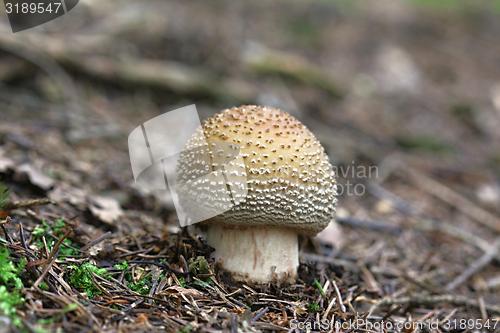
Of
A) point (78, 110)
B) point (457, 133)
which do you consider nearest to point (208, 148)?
point (78, 110)

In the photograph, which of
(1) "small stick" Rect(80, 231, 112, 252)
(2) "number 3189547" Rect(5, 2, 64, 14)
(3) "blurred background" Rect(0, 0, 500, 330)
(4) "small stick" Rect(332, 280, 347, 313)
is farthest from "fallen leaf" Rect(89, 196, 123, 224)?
(2) "number 3189547" Rect(5, 2, 64, 14)

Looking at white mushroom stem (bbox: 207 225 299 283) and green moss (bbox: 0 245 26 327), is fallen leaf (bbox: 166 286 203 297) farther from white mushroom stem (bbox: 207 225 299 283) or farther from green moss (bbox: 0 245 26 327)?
green moss (bbox: 0 245 26 327)

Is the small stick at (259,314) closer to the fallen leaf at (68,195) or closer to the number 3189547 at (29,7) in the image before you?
the fallen leaf at (68,195)

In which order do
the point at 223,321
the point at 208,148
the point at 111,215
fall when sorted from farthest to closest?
1. the point at 111,215
2. the point at 208,148
3. the point at 223,321

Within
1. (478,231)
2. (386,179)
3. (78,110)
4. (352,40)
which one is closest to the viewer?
(478,231)

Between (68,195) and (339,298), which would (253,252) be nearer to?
(339,298)

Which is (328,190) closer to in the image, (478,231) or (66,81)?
(478,231)

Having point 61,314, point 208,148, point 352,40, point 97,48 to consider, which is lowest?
point 61,314
